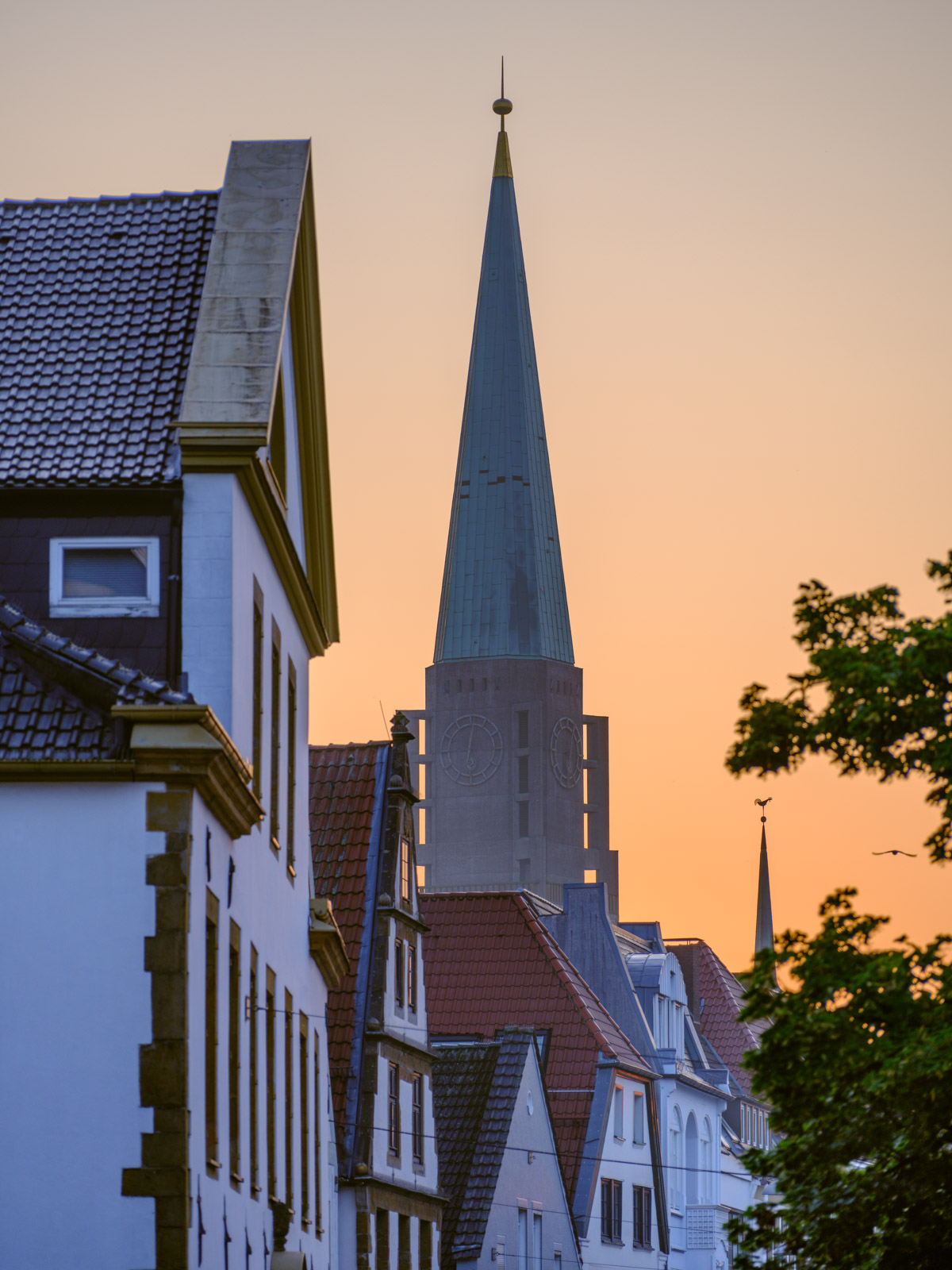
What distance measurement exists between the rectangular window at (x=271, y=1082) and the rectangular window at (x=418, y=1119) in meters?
13.7

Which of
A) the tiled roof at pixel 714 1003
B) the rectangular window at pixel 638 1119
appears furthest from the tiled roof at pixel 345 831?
the tiled roof at pixel 714 1003

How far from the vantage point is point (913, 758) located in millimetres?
19453

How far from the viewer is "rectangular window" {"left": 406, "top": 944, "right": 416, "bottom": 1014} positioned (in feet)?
130

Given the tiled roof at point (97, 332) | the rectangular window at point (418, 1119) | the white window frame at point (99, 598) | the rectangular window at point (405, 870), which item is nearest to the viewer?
the white window frame at point (99, 598)

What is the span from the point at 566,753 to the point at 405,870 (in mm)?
128214

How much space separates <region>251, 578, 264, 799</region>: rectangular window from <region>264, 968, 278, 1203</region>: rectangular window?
2.25 metres

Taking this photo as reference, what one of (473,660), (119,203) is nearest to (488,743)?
(473,660)

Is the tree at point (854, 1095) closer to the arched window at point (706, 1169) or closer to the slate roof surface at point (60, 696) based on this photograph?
the slate roof surface at point (60, 696)

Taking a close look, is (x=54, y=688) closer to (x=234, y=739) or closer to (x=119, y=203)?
(x=234, y=739)

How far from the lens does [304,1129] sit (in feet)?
95.1

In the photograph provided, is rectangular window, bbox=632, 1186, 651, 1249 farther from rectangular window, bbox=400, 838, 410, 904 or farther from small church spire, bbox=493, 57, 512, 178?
small church spire, bbox=493, 57, 512, 178

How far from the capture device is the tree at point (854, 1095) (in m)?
18.0

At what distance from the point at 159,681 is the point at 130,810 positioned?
130cm

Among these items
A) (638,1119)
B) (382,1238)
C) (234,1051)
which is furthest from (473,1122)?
(234,1051)
